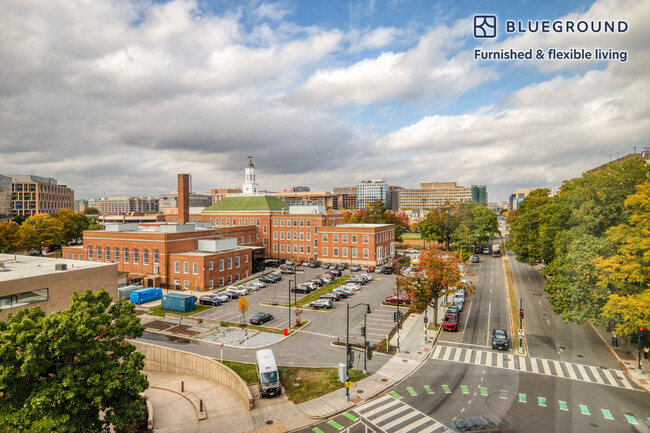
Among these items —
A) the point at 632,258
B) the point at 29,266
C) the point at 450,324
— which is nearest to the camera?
the point at 632,258

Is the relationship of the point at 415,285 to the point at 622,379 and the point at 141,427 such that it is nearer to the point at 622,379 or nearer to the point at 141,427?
the point at 622,379

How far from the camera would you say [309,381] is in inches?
1027

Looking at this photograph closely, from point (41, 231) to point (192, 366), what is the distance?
84.1 m

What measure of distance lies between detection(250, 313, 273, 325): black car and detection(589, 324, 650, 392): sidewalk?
107 feet

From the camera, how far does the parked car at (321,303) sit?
4459cm

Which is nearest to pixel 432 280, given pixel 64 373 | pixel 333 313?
pixel 333 313

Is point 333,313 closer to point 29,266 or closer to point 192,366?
point 192,366

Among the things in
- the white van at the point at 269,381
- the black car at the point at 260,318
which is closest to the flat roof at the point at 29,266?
the white van at the point at 269,381

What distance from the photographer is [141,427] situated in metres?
21.7

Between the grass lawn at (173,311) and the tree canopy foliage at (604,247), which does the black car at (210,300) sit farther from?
the tree canopy foliage at (604,247)

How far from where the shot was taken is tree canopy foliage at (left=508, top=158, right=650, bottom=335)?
26.2 metres

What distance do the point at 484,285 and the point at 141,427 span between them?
166ft

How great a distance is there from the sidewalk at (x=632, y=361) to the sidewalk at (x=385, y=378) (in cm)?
1460

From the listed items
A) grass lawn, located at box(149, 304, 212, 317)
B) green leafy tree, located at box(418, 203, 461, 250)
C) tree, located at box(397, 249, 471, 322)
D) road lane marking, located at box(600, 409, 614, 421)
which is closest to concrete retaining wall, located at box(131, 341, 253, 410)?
grass lawn, located at box(149, 304, 212, 317)
